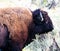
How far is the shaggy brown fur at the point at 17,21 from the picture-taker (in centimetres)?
596

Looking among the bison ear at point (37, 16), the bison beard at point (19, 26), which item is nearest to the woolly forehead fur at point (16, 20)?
the bison beard at point (19, 26)

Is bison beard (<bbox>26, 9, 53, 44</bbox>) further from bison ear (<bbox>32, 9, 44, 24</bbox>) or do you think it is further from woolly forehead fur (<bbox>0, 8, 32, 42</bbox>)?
woolly forehead fur (<bbox>0, 8, 32, 42</bbox>)

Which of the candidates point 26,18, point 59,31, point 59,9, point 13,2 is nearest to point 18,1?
point 13,2

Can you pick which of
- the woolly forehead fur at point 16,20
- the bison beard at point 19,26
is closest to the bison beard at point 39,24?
the bison beard at point 19,26

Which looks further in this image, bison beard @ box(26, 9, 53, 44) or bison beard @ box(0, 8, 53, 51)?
bison beard @ box(26, 9, 53, 44)

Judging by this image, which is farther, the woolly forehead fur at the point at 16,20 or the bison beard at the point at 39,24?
the bison beard at the point at 39,24

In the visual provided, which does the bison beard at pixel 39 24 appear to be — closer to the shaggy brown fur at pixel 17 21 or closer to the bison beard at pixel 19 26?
the bison beard at pixel 19 26

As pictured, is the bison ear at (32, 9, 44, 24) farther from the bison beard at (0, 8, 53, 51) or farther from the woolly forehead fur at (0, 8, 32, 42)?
the woolly forehead fur at (0, 8, 32, 42)

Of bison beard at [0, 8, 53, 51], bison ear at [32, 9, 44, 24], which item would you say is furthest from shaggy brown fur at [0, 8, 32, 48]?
bison ear at [32, 9, 44, 24]

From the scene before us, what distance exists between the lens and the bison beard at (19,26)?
5.92 m

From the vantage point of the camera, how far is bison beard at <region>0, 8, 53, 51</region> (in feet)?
19.4

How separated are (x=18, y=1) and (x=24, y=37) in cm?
346

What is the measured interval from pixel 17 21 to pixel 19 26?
117 mm

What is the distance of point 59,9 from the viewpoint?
870cm
